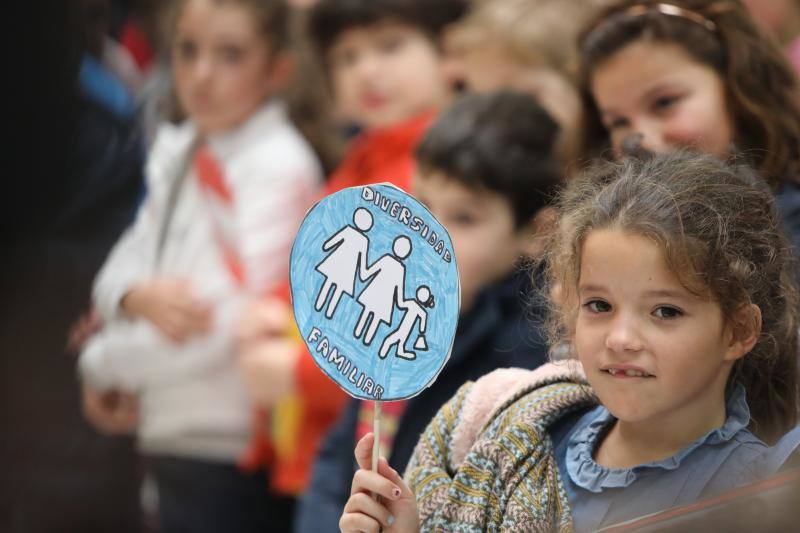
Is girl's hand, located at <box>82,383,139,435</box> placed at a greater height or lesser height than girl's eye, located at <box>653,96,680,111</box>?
lesser

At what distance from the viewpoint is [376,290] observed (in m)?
1.14

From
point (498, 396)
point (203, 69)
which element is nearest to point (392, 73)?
point (203, 69)

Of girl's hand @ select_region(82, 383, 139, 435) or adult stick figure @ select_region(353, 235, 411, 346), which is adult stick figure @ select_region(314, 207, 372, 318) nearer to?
adult stick figure @ select_region(353, 235, 411, 346)

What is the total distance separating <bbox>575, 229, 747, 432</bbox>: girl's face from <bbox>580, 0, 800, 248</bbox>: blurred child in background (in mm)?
400

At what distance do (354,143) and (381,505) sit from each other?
4.76ft

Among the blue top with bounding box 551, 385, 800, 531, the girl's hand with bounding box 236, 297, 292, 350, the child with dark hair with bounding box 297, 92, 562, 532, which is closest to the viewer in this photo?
the blue top with bounding box 551, 385, 800, 531

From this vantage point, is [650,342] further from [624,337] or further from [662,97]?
[662,97]

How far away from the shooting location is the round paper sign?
1119 mm

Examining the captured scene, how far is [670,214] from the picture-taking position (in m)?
1.11

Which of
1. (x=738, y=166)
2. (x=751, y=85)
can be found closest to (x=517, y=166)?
(x=751, y=85)

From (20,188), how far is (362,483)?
101cm

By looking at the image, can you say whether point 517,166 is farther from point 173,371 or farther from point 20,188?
point 173,371

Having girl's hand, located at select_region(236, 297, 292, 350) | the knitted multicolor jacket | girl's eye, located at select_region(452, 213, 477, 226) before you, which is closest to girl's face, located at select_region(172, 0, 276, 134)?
girl's hand, located at select_region(236, 297, 292, 350)

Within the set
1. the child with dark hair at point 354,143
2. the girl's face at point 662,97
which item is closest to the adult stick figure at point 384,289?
the girl's face at point 662,97
